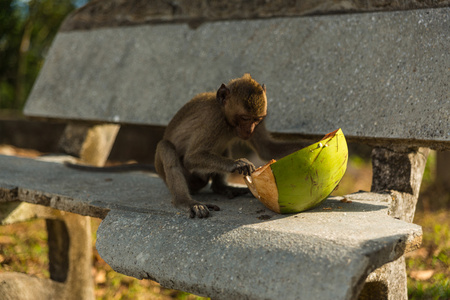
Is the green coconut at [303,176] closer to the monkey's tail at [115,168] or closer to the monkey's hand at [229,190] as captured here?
the monkey's hand at [229,190]

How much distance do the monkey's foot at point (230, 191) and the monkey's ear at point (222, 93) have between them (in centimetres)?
58

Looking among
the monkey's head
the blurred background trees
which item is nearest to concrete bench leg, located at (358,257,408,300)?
the monkey's head

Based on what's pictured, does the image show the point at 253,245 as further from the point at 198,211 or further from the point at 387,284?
the point at 387,284

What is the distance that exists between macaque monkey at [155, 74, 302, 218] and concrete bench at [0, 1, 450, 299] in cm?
13

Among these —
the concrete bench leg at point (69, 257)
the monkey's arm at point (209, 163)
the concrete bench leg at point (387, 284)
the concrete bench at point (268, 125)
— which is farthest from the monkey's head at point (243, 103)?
the concrete bench leg at point (69, 257)

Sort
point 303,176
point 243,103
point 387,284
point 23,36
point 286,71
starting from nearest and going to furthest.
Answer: point 303,176
point 387,284
point 243,103
point 286,71
point 23,36

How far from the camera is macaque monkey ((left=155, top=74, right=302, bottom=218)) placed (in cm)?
259

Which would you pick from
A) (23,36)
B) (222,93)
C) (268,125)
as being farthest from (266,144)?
(23,36)

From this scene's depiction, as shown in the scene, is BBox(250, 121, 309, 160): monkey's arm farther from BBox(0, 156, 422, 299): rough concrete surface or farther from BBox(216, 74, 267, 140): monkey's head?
BBox(0, 156, 422, 299): rough concrete surface

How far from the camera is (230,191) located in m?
2.95

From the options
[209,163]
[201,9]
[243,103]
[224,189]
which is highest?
[201,9]

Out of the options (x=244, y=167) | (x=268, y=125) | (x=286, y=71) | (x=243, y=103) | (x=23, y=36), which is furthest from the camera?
(x=23, y=36)

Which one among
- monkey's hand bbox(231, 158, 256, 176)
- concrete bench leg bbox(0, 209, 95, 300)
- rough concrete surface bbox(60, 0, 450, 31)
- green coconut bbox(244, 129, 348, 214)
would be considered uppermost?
rough concrete surface bbox(60, 0, 450, 31)

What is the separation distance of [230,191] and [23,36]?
8453 millimetres
